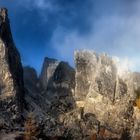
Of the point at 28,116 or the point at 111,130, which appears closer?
the point at 28,116

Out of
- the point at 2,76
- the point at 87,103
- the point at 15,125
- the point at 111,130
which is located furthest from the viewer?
the point at 87,103

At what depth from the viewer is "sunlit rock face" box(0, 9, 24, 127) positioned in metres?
165

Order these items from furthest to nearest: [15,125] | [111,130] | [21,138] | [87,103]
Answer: [87,103] < [111,130] < [15,125] < [21,138]

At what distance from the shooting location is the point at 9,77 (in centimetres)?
17362

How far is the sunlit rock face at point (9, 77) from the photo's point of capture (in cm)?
16538

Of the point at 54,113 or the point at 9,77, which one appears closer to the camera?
the point at 9,77

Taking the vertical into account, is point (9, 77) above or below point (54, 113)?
above

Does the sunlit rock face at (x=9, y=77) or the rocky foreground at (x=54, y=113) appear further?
the sunlit rock face at (x=9, y=77)

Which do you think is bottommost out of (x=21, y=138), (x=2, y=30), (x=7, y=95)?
(x=21, y=138)

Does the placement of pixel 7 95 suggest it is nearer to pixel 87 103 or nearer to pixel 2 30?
pixel 2 30

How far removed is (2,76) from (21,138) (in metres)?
29.4

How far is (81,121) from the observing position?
602ft

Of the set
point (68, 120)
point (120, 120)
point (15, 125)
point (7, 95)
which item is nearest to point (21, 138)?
point (15, 125)

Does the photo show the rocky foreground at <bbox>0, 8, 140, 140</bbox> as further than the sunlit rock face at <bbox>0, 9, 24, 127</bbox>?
No
